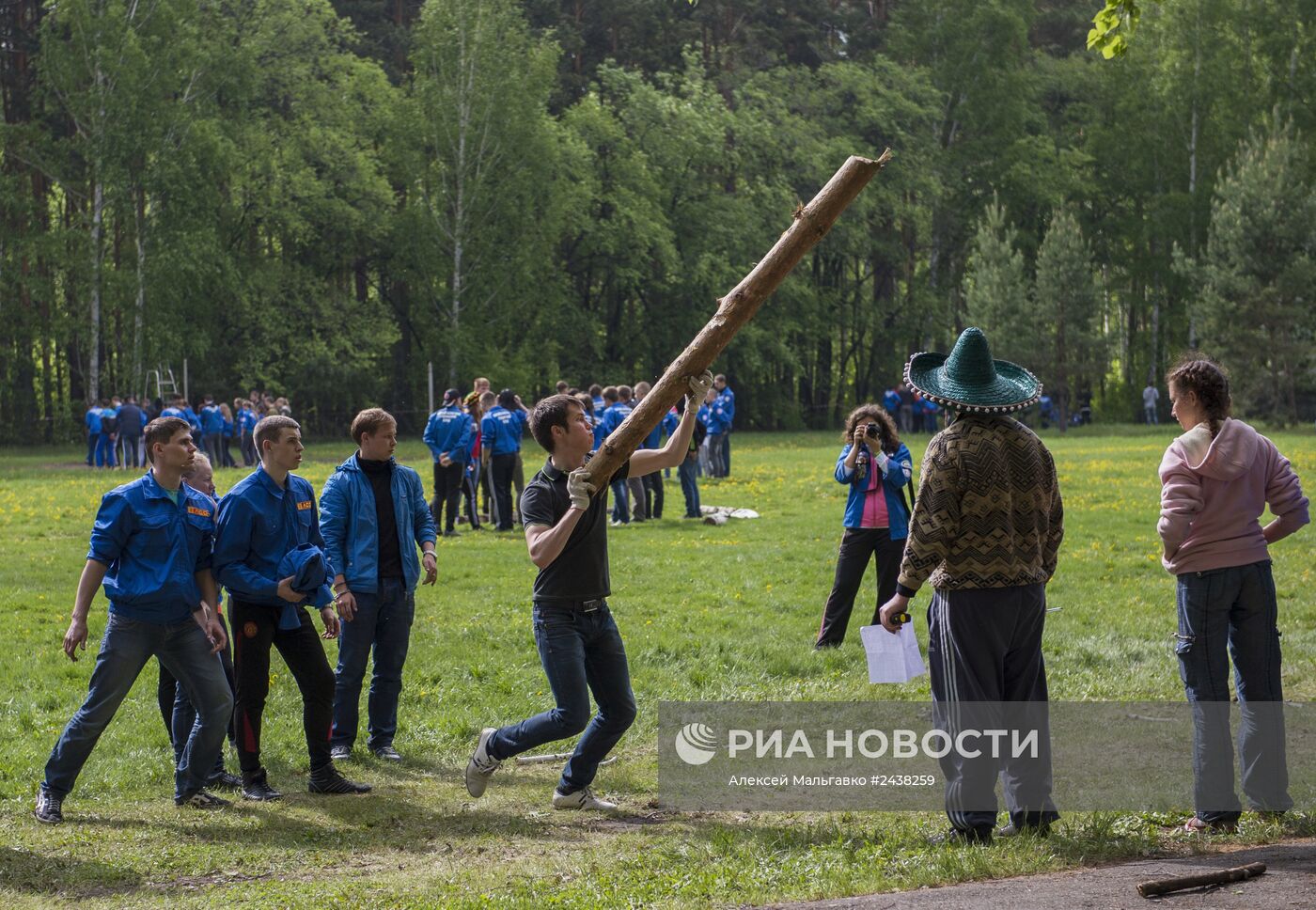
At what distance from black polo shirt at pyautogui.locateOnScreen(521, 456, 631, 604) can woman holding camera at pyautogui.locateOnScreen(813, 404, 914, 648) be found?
4.18m

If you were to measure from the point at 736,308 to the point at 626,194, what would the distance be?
45.9 meters

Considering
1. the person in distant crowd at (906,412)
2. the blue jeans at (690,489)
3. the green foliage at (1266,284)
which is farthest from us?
the person in distant crowd at (906,412)

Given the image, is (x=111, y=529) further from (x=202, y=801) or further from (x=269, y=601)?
(x=202, y=801)

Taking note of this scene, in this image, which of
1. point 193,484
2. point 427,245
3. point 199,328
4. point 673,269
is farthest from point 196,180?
point 193,484

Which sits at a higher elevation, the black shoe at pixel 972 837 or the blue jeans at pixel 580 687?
the blue jeans at pixel 580 687

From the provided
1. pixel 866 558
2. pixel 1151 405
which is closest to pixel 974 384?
pixel 866 558

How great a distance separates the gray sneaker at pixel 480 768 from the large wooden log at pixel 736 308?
1622 millimetres

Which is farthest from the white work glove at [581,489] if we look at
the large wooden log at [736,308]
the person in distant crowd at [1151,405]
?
the person in distant crowd at [1151,405]

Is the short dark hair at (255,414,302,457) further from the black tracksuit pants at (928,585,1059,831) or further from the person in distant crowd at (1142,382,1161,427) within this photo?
the person in distant crowd at (1142,382,1161,427)

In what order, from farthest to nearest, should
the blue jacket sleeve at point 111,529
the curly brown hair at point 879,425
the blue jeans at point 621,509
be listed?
the blue jeans at point 621,509
the curly brown hair at point 879,425
the blue jacket sleeve at point 111,529

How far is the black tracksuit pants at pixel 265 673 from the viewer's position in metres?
7.56

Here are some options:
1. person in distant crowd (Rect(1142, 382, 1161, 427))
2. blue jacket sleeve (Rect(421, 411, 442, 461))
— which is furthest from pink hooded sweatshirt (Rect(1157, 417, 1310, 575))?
person in distant crowd (Rect(1142, 382, 1161, 427))

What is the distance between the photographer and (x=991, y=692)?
5984 millimetres

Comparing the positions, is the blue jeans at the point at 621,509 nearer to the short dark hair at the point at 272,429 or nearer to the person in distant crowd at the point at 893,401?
the short dark hair at the point at 272,429
